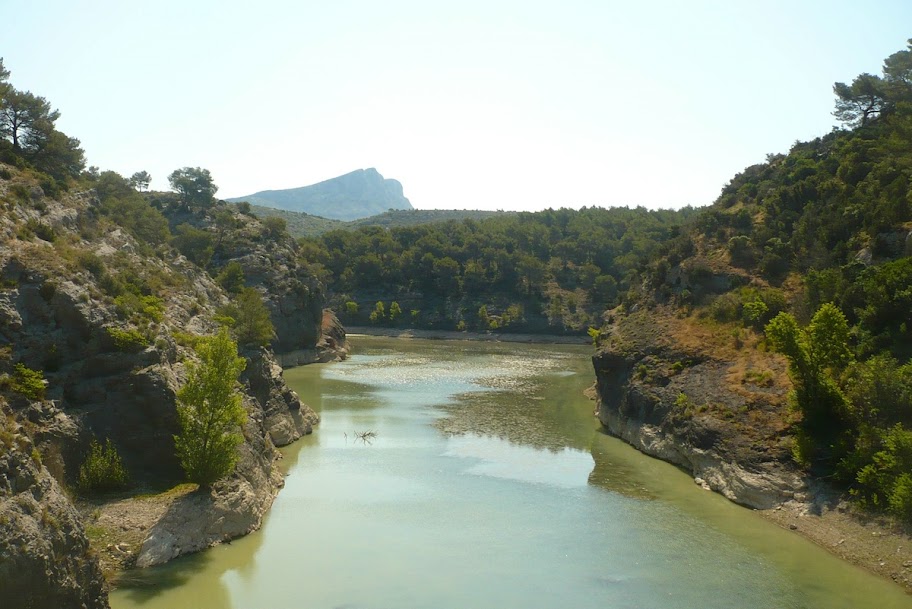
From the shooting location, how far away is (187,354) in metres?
40.8

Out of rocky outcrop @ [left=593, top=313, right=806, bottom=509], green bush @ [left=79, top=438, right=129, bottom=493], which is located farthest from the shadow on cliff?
rocky outcrop @ [left=593, top=313, right=806, bottom=509]

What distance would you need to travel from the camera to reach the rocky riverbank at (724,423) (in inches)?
1303

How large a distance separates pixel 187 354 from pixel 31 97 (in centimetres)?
2954

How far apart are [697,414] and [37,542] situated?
3890 centimetres

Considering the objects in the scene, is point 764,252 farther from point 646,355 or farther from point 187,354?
point 187,354

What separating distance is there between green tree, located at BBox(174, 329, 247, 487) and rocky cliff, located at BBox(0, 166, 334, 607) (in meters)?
1.26

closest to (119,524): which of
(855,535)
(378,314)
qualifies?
(855,535)

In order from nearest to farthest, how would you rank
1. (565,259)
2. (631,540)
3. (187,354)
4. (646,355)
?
(631,540) → (187,354) → (646,355) → (565,259)

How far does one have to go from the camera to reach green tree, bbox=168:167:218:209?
397ft

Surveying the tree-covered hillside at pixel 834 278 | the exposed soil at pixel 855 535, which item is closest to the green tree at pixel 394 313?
the tree-covered hillside at pixel 834 278

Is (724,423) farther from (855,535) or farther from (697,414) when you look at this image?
(855,535)

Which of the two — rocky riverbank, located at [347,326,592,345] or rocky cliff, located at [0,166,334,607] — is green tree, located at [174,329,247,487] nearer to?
rocky cliff, located at [0,166,334,607]

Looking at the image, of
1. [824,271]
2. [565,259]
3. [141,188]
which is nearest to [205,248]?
[141,188]

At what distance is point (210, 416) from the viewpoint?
3278 centimetres
